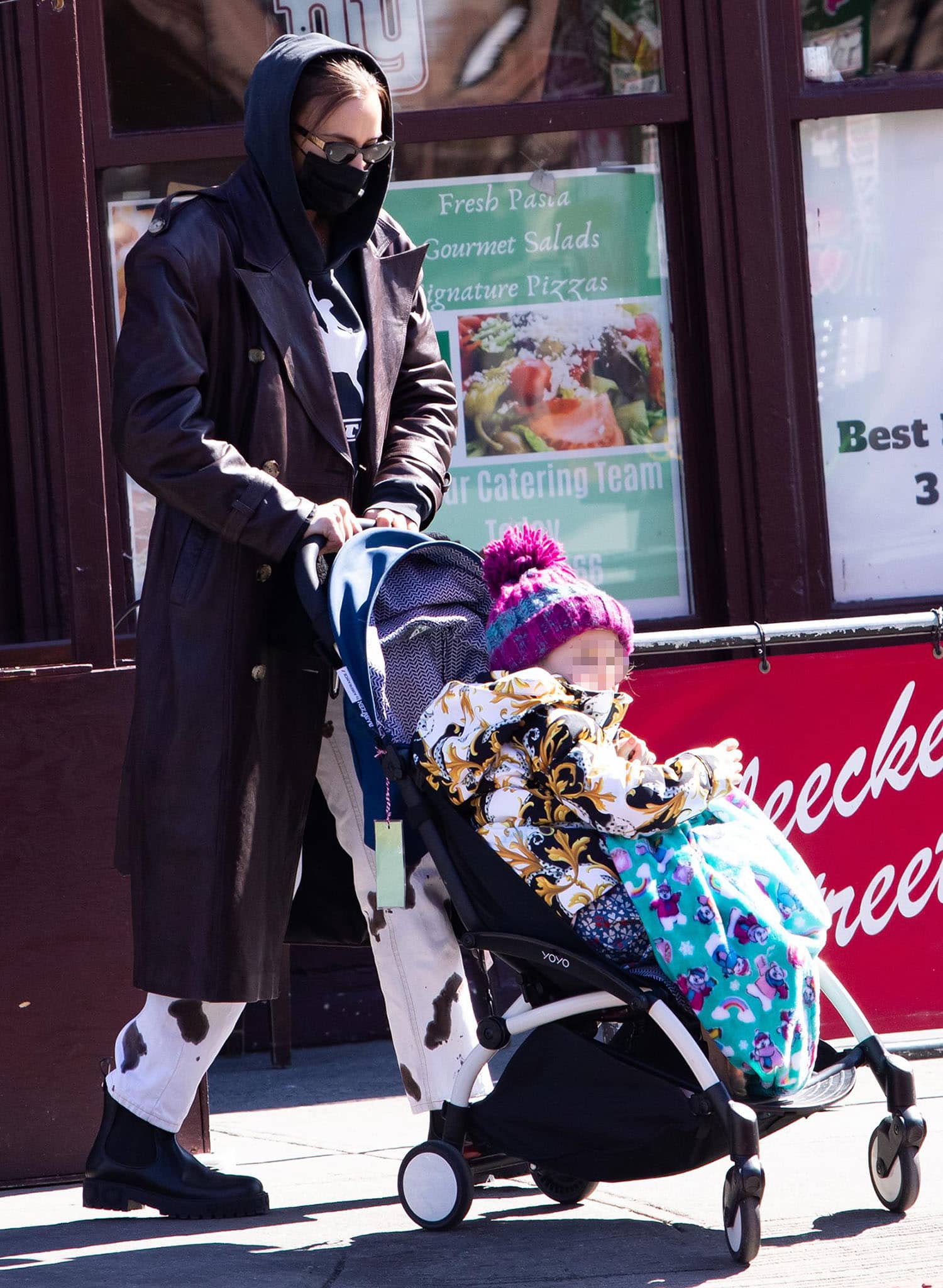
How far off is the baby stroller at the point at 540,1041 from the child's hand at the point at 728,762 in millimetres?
360

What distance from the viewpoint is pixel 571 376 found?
214 inches

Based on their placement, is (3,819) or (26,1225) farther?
(3,819)

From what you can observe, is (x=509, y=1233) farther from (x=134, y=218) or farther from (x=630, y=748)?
(x=134, y=218)

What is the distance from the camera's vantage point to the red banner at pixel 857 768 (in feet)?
14.4

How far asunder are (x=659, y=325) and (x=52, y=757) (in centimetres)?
249

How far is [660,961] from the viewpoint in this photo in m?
2.98

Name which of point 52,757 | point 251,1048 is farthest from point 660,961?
point 251,1048

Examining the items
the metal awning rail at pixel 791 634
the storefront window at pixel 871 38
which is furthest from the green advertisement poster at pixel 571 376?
the metal awning rail at pixel 791 634

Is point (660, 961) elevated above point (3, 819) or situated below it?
below

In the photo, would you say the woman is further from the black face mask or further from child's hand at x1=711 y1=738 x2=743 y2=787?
child's hand at x1=711 y1=738 x2=743 y2=787

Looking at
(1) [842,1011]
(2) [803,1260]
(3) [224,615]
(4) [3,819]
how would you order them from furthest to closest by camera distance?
(4) [3,819]
(3) [224,615]
(1) [842,1011]
(2) [803,1260]

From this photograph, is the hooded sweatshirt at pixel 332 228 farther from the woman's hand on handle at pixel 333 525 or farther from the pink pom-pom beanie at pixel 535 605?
the pink pom-pom beanie at pixel 535 605

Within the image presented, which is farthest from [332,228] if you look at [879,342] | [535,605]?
[879,342]

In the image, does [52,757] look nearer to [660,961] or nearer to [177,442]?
[177,442]
